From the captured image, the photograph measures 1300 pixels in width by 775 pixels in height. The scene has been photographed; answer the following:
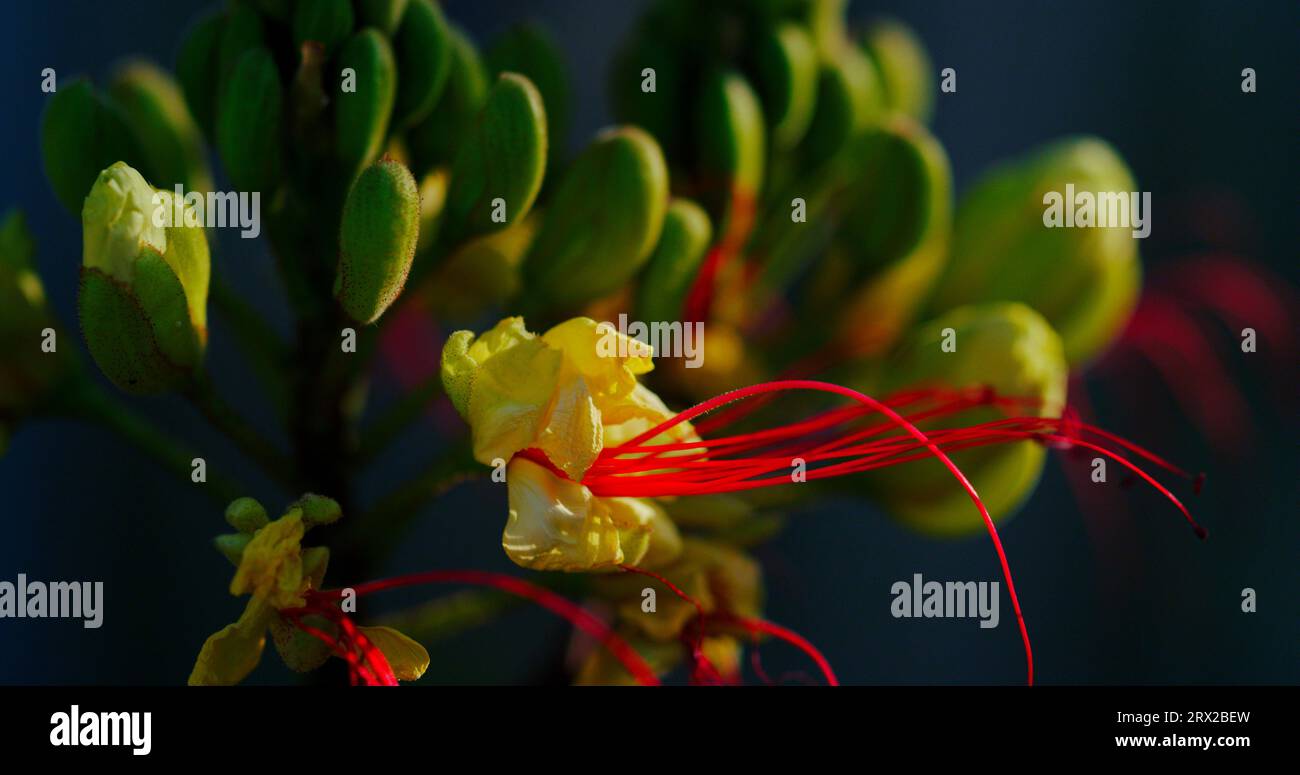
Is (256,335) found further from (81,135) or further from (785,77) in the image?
(785,77)

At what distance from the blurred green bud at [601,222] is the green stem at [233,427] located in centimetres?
34

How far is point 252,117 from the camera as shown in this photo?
1.33 meters

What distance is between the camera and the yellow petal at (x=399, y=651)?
1.27 meters

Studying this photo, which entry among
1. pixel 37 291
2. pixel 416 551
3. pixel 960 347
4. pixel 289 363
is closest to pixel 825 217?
pixel 960 347

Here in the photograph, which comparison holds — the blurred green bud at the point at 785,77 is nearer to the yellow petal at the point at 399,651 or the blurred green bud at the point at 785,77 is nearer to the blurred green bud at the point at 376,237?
the blurred green bud at the point at 376,237

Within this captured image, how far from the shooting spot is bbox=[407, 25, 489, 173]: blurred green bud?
155cm

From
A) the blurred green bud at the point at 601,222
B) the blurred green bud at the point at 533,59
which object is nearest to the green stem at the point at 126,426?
the blurred green bud at the point at 601,222

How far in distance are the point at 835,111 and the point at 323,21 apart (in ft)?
2.18

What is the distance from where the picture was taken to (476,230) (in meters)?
1.41

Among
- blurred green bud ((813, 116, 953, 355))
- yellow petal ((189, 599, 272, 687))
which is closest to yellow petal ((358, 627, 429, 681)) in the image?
yellow petal ((189, 599, 272, 687))

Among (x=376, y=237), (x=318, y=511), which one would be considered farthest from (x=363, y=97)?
(x=318, y=511)

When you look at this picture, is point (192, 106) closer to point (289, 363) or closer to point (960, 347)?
point (289, 363)

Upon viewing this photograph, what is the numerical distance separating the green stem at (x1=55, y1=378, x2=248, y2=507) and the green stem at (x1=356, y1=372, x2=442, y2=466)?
132 millimetres

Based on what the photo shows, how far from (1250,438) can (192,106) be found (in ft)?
8.96
